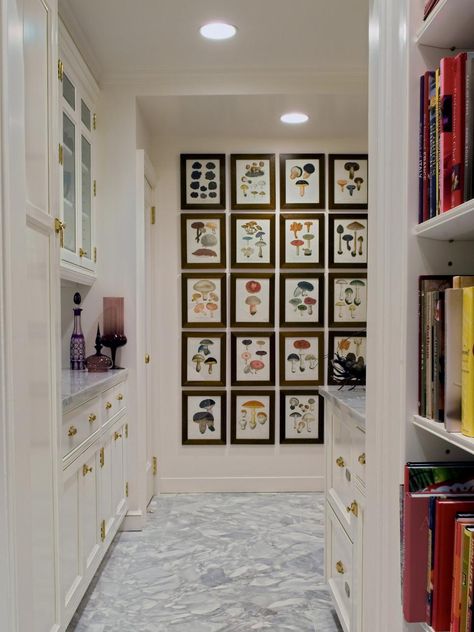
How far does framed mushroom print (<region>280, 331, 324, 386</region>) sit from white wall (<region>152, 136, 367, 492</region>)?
16.3 inches

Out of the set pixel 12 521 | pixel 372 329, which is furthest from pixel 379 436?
pixel 12 521

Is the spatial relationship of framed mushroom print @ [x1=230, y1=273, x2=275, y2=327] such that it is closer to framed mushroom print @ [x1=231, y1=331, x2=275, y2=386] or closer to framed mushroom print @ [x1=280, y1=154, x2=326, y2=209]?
framed mushroom print @ [x1=231, y1=331, x2=275, y2=386]

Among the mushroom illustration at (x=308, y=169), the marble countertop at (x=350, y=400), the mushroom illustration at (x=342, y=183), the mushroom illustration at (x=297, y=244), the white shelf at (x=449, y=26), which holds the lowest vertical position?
the marble countertop at (x=350, y=400)

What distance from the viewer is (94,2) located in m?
2.37

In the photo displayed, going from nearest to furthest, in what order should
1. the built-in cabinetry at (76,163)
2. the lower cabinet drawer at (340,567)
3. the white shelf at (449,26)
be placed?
1. the white shelf at (449,26)
2. the lower cabinet drawer at (340,567)
3. the built-in cabinetry at (76,163)

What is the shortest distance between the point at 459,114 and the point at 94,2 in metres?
2.00

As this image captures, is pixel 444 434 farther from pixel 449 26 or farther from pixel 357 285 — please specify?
pixel 357 285

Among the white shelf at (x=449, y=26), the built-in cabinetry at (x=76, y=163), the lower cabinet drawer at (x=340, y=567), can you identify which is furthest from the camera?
the built-in cabinetry at (x=76, y=163)

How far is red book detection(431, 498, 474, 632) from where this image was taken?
98cm

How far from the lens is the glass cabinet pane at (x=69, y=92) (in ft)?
8.15

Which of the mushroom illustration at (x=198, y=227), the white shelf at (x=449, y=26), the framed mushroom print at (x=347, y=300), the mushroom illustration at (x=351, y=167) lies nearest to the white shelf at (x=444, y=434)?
the white shelf at (x=449, y=26)

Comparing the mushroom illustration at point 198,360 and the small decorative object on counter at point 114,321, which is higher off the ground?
the small decorative object on counter at point 114,321

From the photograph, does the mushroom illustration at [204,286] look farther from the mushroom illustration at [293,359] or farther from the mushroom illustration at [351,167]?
the mushroom illustration at [351,167]

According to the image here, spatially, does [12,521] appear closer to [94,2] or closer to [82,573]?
[82,573]
